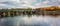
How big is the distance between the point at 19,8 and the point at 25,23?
214 mm

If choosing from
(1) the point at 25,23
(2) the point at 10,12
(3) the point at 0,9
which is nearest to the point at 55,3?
(1) the point at 25,23

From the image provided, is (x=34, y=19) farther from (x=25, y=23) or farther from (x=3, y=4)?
(x=3, y=4)

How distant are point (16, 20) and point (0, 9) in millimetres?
255

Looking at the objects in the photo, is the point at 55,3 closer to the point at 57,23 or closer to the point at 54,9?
the point at 54,9

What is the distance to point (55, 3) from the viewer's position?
1745mm

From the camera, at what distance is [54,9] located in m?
1.76

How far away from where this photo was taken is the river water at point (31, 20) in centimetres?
171

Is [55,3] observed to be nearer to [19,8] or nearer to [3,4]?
[19,8]

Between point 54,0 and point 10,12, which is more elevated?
point 54,0

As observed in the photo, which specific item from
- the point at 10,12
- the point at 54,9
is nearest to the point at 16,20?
the point at 10,12

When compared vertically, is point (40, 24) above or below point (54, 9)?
below

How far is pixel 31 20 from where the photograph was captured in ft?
5.79

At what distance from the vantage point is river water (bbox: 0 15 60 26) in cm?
171

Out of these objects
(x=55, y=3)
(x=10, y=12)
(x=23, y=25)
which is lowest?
(x=23, y=25)
